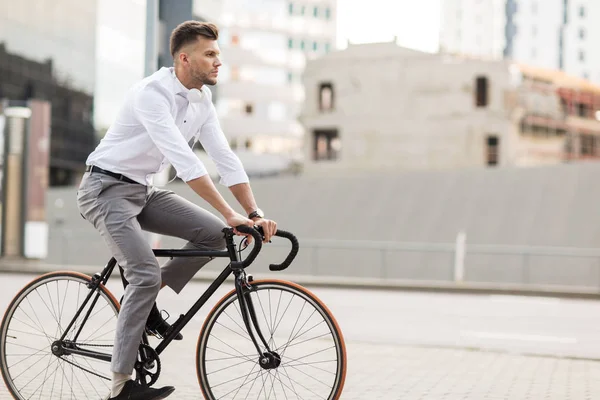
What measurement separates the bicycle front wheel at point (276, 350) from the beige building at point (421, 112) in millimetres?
52504

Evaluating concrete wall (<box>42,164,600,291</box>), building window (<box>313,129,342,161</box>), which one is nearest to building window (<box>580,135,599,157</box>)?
building window (<box>313,129,342,161</box>)

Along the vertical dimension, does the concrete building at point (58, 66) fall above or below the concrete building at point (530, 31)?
below

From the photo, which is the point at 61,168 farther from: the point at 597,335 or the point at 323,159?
the point at 597,335

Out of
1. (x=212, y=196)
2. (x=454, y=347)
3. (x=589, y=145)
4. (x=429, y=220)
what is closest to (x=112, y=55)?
(x=429, y=220)

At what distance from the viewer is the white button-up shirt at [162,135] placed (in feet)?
13.5

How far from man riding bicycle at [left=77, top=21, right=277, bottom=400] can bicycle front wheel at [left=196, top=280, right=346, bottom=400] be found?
0.26 m

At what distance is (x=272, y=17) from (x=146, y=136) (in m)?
87.8

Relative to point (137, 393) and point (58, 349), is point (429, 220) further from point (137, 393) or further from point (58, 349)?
point (137, 393)

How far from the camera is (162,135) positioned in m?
4.11

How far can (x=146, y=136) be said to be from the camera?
4.26m

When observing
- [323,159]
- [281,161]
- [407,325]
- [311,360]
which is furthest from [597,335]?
[281,161]

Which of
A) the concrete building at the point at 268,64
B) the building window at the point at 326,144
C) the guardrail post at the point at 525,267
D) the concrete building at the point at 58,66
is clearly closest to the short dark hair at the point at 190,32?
the guardrail post at the point at 525,267

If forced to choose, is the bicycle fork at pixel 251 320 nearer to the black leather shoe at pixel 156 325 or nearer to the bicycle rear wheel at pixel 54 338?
the black leather shoe at pixel 156 325

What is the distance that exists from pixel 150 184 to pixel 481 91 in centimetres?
5417
